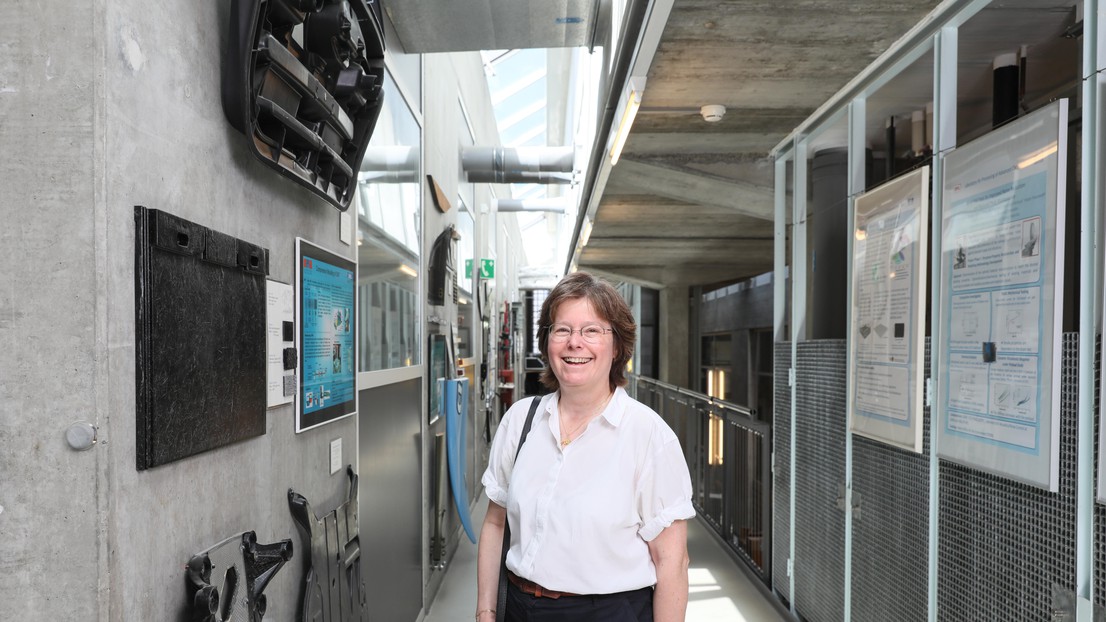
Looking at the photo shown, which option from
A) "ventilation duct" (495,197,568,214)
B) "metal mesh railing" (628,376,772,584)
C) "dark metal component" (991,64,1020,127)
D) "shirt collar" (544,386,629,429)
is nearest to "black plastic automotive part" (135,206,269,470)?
"shirt collar" (544,386,629,429)

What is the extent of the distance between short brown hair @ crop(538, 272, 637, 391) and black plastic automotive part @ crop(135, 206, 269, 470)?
705mm

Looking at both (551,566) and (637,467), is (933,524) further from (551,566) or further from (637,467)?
(551,566)

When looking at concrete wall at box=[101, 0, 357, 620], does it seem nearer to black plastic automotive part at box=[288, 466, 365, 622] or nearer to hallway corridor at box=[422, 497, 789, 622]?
black plastic automotive part at box=[288, 466, 365, 622]

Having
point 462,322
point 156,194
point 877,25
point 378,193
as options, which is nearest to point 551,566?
point 156,194

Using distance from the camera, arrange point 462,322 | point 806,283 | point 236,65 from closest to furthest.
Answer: point 236,65 < point 806,283 < point 462,322

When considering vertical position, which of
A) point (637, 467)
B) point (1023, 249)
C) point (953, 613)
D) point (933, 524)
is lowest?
point (953, 613)

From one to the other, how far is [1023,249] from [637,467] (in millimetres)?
1276

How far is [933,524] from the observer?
2426mm

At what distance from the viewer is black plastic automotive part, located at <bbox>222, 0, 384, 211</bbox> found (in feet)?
4.84

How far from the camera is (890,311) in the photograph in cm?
271

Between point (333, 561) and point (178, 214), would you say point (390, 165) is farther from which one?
point (178, 214)

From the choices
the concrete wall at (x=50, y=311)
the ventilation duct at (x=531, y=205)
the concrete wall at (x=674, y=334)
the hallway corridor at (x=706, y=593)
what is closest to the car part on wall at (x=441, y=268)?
the hallway corridor at (x=706, y=593)

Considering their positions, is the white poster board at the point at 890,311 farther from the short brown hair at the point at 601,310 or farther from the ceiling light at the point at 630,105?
the short brown hair at the point at 601,310

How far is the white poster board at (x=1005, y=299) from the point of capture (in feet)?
5.91
